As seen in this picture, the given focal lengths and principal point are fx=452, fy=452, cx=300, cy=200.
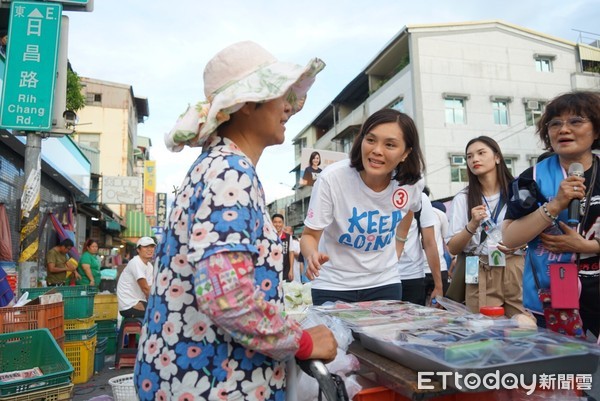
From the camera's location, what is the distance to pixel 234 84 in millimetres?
1378

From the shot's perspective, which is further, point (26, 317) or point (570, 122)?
point (26, 317)

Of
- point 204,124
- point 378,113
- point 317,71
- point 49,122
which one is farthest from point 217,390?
point 49,122

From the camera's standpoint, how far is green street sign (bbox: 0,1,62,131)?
234 inches

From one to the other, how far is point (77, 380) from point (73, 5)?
5097 millimetres

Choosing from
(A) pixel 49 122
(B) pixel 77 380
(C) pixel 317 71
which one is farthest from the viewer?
(A) pixel 49 122

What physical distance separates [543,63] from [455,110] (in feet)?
20.1

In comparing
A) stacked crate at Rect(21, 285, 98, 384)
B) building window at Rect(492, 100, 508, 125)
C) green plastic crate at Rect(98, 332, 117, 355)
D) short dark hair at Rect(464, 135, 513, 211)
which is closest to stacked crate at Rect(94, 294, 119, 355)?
green plastic crate at Rect(98, 332, 117, 355)

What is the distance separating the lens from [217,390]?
124 centimetres

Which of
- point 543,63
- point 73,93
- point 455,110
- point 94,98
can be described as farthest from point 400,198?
point 94,98

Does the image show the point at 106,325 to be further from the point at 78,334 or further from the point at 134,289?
the point at 78,334

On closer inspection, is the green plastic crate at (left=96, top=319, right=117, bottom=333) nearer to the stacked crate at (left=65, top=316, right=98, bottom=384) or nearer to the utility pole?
the utility pole

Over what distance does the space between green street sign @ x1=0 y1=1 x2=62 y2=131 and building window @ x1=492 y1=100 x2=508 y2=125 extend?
65.5 ft

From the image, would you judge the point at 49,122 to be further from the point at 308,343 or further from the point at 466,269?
the point at 308,343

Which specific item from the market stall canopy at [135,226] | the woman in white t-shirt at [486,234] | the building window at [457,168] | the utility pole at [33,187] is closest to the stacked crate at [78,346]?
the utility pole at [33,187]
